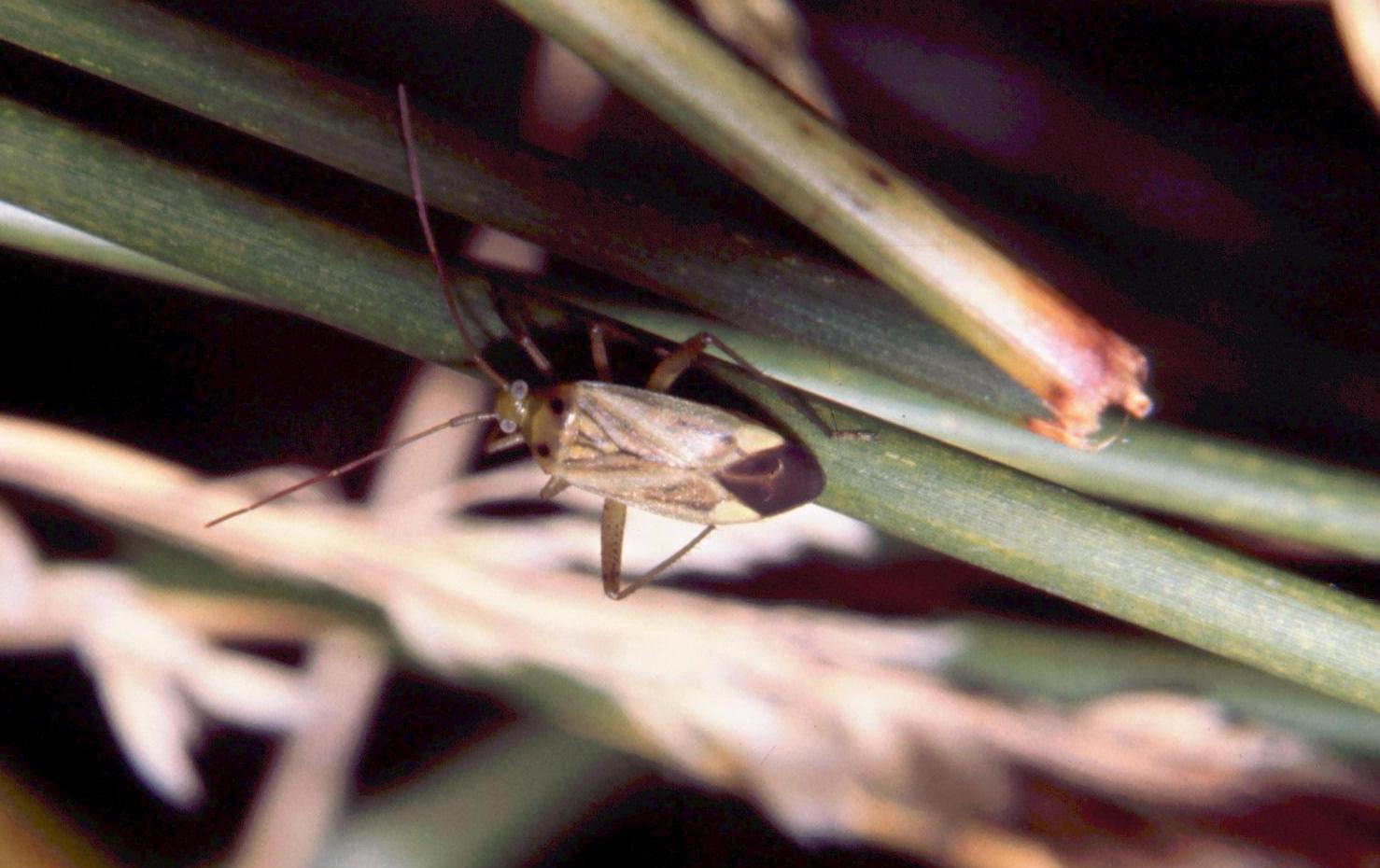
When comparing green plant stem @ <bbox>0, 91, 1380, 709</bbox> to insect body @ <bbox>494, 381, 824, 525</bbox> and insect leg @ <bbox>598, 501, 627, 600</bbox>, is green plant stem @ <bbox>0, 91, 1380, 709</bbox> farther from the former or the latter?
insect leg @ <bbox>598, 501, 627, 600</bbox>

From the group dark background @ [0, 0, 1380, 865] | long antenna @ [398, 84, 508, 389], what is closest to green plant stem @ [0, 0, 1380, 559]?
long antenna @ [398, 84, 508, 389]

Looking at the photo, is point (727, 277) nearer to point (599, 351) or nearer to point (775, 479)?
point (599, 351)

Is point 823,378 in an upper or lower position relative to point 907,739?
upper

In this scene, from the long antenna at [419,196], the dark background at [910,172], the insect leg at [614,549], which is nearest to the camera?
the long antenna at [419,196]

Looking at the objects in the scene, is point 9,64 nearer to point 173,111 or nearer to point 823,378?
point 173,111

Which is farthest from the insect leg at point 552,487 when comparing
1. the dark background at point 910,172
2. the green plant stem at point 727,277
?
the green plant stem at point 727,277

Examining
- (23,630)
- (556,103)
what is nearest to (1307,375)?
(556,103)

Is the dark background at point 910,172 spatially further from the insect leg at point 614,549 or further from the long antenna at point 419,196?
the long antenna at point 419,196
